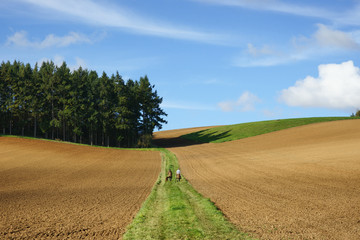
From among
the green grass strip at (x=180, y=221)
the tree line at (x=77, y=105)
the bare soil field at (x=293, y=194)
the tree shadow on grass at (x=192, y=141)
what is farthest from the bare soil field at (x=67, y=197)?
the tree shadow on grass at (x=192, y=141)

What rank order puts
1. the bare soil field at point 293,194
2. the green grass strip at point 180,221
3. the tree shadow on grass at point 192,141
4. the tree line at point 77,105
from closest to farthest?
the green grass strip at point 180,221, the bare soil field at point 293,194, the tree line at point 77,105, the tree shadow on grass at point 192,141

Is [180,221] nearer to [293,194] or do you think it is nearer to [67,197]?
[293,194]

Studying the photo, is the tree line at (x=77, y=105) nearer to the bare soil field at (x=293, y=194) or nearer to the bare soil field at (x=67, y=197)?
the bare soil field at (x=67, y=197)

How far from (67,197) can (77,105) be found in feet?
170

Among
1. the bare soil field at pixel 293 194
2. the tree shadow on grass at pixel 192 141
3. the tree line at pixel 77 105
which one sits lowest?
the bare soil field at pixel 293 194

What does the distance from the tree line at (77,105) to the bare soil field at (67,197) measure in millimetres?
27487

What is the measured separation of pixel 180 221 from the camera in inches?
494

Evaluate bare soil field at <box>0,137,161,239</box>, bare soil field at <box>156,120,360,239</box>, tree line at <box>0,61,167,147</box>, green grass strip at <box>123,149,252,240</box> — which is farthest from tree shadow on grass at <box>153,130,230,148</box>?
green grass strip at <box>123,149,252,240</box>

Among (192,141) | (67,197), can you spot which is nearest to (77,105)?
(192,141)

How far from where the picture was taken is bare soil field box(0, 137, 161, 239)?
11.8m

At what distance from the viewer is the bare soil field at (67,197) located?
38.7 feet

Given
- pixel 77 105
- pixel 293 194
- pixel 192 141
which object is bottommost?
pixel 293 194

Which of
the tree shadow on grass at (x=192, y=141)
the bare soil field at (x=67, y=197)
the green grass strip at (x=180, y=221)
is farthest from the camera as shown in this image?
the tree shadow on grass at (x=192, y=141)

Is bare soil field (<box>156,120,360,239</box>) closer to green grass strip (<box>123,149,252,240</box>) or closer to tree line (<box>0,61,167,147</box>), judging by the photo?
green grass strip (<box>123,149,252,240</box>)
